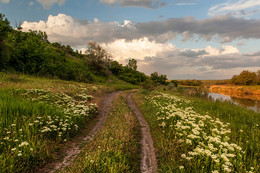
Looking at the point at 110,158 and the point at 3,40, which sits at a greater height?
the point at 3,40

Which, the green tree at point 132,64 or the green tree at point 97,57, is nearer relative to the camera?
the green tree at point 97,57

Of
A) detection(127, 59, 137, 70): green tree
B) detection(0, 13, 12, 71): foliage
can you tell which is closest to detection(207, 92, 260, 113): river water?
detection(0, 13, 12, 71): foliage

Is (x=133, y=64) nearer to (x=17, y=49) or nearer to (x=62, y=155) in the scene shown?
(x=17, y=49)

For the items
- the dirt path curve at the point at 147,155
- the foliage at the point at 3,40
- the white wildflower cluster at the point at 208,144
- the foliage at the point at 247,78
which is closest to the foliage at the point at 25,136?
the dirt path curve at the point at 147,155

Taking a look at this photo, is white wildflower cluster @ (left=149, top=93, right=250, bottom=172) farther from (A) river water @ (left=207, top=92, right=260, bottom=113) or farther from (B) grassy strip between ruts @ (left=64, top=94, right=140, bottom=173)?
(A) river water @ (left=207, top=92, right=260, bottom=113)

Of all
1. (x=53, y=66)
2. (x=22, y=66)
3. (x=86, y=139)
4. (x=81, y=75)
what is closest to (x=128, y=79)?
(x=81, y=75)

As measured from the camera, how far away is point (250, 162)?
3828mm

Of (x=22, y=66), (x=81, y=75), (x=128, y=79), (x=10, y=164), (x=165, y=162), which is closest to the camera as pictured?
(x=10, y=164)

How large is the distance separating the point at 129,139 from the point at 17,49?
70.3ft

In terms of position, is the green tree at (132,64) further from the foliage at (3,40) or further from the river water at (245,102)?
the foliage at (3,40)

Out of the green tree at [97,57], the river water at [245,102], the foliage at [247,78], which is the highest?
the green tree at [97,57]

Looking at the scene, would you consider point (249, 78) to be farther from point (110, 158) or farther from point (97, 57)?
point (110, 158)

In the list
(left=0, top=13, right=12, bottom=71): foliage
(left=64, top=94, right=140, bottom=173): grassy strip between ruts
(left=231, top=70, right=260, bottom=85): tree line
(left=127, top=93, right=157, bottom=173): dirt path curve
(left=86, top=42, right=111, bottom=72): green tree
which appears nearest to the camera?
(left=64, top=94, right=140, bottom=173): grassy strip between ruts

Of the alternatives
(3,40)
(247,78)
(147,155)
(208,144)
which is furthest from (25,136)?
(247,78)
